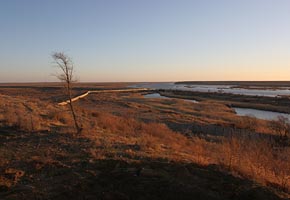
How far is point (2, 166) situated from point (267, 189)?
19.6 ft

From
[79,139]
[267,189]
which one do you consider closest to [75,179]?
[267,189]

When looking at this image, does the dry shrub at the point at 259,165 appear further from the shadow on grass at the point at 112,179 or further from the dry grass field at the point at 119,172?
the shadow on grass at the point at 112,179

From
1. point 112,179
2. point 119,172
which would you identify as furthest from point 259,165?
point 112,179

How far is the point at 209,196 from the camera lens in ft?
20.9

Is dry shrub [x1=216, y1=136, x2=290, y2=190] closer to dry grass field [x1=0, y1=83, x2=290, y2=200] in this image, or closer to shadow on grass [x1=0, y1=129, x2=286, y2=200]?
dry grass field [x1=0, y1=83, x2=290, y2=200]

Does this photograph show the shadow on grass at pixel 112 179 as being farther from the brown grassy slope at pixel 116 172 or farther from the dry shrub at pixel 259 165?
the dry shrub at pixel 259 165

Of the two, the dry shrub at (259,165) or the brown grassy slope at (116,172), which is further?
the dry shrub at (259,165)

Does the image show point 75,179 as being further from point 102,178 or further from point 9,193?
point 9,193

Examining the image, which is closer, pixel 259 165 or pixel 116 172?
pixel 116 172

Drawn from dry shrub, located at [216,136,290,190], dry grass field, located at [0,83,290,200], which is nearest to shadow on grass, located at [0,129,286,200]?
dry grass field, located at [0,83,290,200]

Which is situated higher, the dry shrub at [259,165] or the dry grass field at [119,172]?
the dry grass field at [119,172]

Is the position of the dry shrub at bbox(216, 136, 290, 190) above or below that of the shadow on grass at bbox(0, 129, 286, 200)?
below

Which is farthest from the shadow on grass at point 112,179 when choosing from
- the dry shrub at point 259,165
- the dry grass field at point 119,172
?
the dry shrub at point 259,165

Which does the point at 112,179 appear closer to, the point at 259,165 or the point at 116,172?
the point at 116,172
